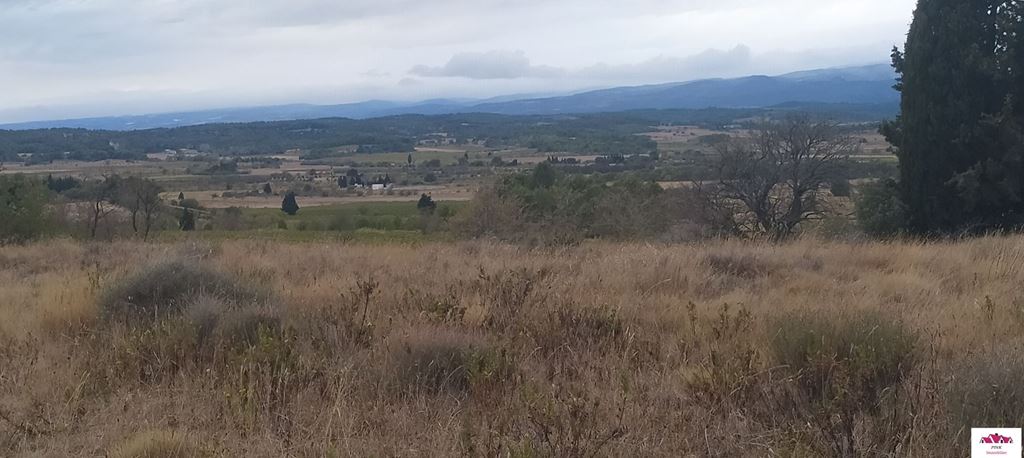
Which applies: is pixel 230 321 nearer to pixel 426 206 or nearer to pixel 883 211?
pixel 883 211

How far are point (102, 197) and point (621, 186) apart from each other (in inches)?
912

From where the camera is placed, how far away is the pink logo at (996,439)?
9.21 ft

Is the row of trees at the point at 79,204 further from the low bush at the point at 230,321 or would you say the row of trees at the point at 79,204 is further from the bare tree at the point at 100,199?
the low bush at the point at 230,321

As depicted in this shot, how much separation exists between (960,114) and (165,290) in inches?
587

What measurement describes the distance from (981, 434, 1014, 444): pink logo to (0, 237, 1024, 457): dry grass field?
85 millimetres

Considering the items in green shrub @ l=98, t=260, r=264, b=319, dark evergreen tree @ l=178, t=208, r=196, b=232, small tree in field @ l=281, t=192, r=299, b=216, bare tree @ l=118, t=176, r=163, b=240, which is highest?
green shrub @ l=98, t=260, r=264, b=319

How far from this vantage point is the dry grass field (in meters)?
3.22

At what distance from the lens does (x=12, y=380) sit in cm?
422

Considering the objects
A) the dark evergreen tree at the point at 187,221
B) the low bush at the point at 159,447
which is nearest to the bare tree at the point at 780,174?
the low bush at the point at 159,447

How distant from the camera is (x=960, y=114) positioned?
14891 millimetres

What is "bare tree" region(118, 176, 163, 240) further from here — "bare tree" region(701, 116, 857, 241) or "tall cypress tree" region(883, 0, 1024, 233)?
"tall cypress tree" region(883, 0, 1024, 233)

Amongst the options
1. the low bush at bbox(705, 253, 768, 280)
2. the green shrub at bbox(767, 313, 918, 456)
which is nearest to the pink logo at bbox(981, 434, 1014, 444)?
the green shrub at bbox(767, 313, 918, 456)

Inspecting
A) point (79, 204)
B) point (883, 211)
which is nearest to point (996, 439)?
point (883, 211)

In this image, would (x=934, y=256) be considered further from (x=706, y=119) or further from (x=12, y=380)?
(x=706, y=119)
